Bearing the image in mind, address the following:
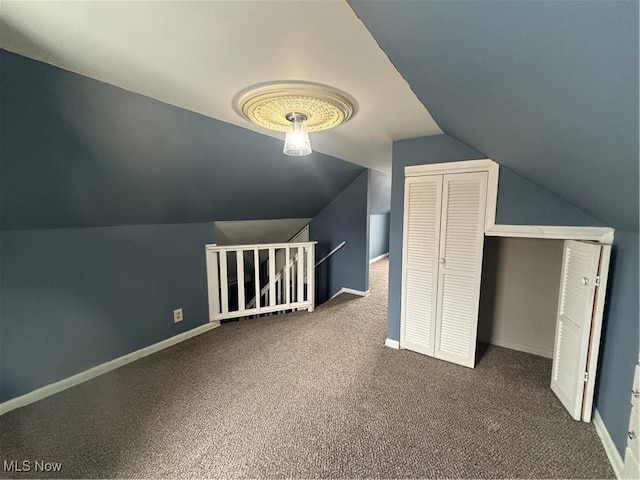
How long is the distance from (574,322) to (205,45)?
262cm

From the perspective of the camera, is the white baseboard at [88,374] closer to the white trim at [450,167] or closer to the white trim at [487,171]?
the white trim at [450,167]

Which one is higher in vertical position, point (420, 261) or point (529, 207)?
point (529, 207)

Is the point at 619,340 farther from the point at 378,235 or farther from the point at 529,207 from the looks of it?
the point at 378,235

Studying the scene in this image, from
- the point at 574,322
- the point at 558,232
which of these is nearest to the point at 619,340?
the point at 574,322

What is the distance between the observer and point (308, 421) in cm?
169

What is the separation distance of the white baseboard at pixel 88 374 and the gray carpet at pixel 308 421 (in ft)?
0.21

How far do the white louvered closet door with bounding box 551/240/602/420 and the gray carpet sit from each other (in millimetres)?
149

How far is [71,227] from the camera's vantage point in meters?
1.97

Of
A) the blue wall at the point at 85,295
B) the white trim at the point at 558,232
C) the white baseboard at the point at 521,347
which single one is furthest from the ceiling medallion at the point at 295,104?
the white baseboard at the point at 521,347

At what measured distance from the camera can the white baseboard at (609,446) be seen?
1.36 m

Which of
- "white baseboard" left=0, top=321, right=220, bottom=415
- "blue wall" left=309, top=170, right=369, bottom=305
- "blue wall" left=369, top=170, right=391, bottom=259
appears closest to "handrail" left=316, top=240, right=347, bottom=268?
"blue wall" left=309, top=170, right=369, bottom=305

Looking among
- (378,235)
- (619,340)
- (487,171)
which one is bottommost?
(619,340)

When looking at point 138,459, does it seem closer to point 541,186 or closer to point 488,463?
point 488,463

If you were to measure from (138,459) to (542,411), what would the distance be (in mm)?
2510
